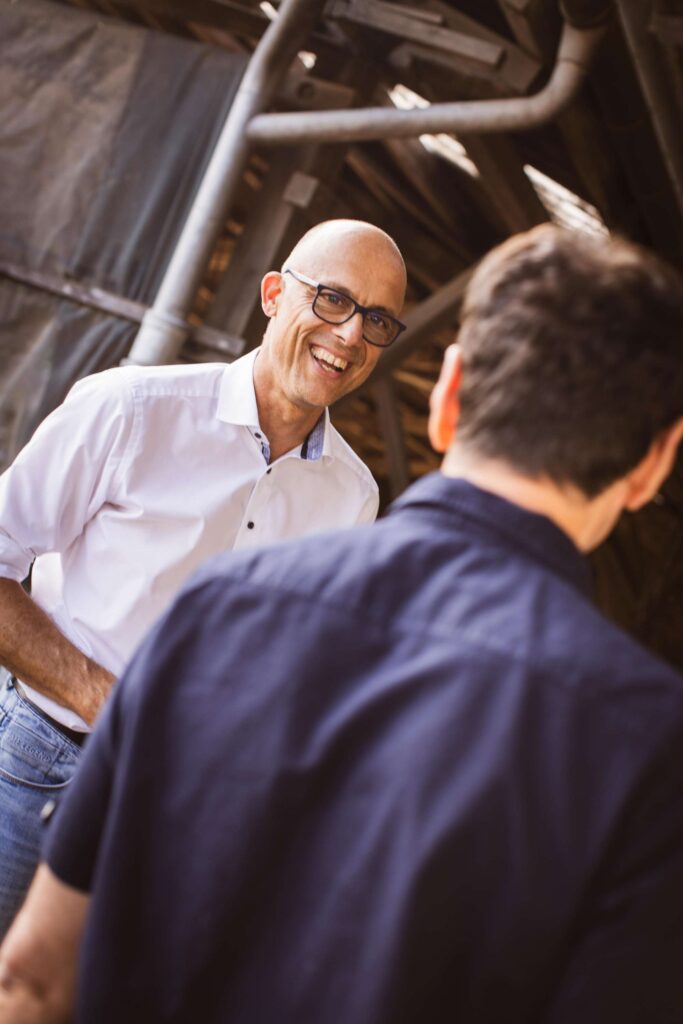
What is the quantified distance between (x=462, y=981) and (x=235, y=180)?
3.72 meters

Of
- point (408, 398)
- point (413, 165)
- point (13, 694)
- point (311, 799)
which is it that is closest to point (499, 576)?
point (311, 799)

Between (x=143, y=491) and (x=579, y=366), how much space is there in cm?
134

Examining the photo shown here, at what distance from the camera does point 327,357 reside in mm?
2447

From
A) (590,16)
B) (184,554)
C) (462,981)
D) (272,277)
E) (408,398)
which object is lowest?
(408,398)

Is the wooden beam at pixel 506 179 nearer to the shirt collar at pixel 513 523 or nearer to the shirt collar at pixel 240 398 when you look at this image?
the shirt collar at pixel 240 398

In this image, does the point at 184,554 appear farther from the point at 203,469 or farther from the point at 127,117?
the point at 127,117

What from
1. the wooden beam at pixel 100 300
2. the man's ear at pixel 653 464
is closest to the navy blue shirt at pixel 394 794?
the man's ear at pixel 653 464

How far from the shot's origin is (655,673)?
1.02 m

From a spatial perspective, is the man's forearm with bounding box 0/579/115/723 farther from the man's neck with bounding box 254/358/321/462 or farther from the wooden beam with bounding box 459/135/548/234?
the wooden beam with bounding box 459/135/548/234

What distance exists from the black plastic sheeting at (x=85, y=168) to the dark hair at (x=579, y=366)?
360 cm

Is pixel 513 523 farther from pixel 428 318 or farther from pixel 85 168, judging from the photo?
pixel 85 168

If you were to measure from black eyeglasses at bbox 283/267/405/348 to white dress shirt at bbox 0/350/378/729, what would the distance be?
0.19 meters

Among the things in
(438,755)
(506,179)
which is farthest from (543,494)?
(506,179)

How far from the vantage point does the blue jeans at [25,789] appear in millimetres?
2285
